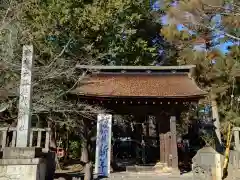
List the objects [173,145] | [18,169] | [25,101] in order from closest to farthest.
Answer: [18,169] → [25,101] → [173,145]

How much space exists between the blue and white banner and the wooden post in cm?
415

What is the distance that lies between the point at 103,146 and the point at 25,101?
14.4ft

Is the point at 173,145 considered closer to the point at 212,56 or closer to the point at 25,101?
the point at 212,56

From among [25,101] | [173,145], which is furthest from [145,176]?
[25,101]

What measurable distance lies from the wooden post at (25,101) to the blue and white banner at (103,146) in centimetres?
415

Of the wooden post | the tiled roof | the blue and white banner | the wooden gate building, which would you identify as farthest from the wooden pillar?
the wooden post

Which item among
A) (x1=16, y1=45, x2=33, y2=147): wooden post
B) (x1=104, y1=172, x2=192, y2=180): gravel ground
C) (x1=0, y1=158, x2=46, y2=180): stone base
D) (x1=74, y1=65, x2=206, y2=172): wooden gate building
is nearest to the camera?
(x1=0, y1=158, x2=46, y2=180): stone base

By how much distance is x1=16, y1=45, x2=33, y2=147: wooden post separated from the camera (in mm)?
6957

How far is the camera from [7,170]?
644 centimetres

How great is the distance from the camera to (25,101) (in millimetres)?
7266

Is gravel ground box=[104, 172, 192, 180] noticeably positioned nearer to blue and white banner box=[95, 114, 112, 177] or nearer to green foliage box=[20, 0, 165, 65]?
blue and white banner box=[95, 114, 112, 177]

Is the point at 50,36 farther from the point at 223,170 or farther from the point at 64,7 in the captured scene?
the point at 223,170

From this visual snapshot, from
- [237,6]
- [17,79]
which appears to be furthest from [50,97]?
[237,6]

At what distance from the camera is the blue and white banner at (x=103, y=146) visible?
1068 centimetres
